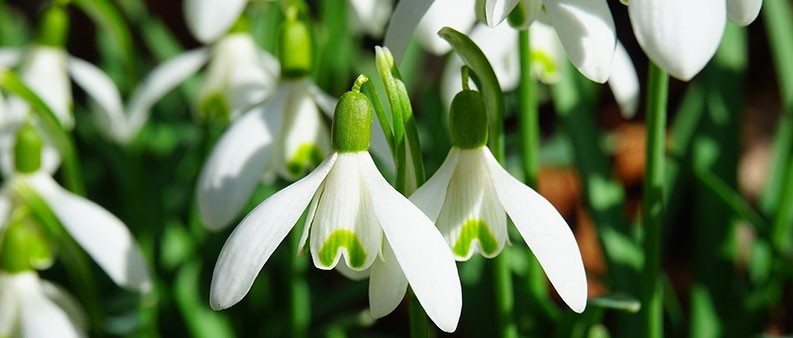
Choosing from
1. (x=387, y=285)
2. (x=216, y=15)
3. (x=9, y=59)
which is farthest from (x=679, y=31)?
(x=9, y=59)

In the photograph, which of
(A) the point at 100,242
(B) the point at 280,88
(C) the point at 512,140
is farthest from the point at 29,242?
(C) the point at 512,140

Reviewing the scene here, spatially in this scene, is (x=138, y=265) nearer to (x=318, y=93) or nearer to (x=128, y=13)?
(x=318, y=93)

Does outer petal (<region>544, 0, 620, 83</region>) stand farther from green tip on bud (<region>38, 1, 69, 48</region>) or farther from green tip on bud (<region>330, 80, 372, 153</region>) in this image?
green tip on bud (<region>38, 1, 69, 48</region>)

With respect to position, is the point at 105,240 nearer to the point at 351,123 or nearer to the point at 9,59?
the point at 9,59

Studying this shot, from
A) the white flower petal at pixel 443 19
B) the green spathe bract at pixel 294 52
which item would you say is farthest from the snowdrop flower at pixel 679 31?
the green spathe bract at pixel 294 52

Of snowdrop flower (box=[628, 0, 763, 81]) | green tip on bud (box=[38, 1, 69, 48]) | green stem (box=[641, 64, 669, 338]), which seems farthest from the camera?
green tip on bud (box=[38, 1, 69, 48])

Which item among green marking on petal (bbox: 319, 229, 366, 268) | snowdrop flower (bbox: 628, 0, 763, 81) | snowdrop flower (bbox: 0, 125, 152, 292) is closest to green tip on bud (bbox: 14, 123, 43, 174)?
snowdrop flower (bbox: 0, 125, 152, 292)

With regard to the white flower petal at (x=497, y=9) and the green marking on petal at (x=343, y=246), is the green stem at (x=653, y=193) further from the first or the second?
the green marking on petal at (x=343, y=246)
